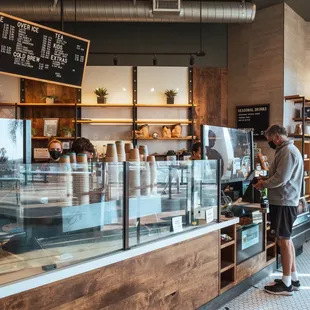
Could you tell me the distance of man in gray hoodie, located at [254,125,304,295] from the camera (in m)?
3.10

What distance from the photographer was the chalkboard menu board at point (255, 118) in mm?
5543

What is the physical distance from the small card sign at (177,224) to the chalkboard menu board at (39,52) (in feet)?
7.84

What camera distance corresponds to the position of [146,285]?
2.16 m

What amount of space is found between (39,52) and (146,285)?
2846 millimetres

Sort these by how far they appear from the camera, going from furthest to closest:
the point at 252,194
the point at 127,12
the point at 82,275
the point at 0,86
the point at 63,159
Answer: the point at 0,86
the point at 127,12
the point at 252,194
the point at 63,159
the point at 82,275

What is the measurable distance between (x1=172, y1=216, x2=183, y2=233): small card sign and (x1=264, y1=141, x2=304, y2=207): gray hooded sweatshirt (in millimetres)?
1139

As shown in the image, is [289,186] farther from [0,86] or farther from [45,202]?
[0,86]

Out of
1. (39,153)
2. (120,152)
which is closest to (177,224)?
(120,152)

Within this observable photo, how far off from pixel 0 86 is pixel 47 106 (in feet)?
2.48

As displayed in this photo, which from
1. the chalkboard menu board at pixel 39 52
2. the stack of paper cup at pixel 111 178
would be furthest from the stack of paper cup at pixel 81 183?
the chalkboard menu board at pixel 39 52

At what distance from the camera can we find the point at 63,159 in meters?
1.94

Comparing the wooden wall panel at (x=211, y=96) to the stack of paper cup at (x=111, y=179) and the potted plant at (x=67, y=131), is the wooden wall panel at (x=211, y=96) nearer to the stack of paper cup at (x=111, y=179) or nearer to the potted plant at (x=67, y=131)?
the potted plant at (x=67, y=131)

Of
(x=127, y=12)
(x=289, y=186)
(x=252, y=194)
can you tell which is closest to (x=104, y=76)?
(x=127, y=12)

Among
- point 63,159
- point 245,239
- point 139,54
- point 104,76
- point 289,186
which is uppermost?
point 139,54
